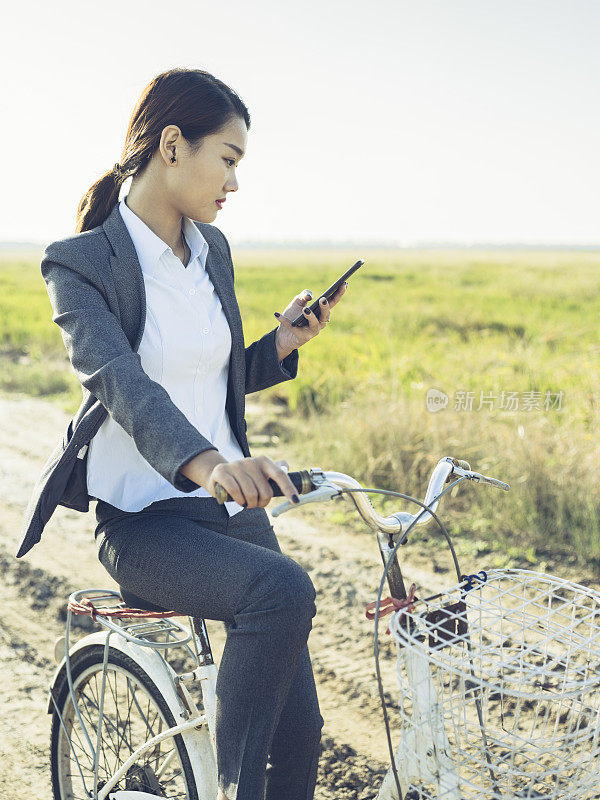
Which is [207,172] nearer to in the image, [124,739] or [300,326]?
[300,326]

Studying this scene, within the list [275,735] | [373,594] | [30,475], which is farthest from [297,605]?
[30,475]

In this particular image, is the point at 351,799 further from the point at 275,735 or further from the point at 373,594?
the point at 373,594

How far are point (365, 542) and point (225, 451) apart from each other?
2776mm

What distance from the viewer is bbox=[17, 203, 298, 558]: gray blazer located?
156 cm

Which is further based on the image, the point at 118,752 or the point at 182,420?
the point at 118,752

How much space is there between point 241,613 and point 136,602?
48 cm

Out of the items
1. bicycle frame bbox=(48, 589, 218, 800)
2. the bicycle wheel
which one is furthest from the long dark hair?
the bicycle wheel

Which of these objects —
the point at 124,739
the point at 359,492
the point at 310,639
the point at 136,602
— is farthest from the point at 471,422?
the point at 359,492

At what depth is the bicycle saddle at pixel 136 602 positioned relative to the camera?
1945mm

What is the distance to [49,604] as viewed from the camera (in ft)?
12.9

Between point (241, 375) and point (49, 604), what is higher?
point (241, 375)

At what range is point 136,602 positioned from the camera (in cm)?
197

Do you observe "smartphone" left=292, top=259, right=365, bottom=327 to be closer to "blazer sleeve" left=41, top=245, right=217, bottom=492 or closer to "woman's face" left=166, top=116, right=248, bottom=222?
"woman's face" left=166, top=116, right=248, bottom=222

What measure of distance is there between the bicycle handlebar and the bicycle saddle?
0.61 metres
